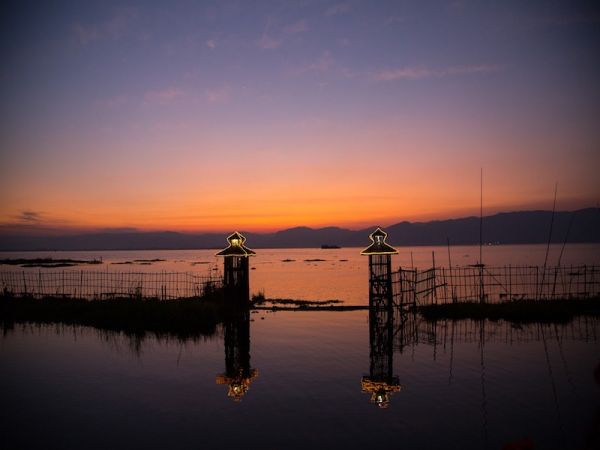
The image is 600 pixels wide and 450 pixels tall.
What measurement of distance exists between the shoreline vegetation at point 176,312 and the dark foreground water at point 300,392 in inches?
56.6

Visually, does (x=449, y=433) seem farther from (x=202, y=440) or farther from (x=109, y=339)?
(x=109, y=339)

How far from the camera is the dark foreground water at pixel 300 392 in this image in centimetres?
761

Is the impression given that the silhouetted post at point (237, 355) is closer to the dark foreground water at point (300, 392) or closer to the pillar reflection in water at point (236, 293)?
the pillar reflection in water at point (236, 293)

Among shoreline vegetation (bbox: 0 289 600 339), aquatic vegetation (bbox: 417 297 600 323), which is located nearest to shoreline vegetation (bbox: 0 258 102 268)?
shoreline vegetation (bbox: 0 289 600 339)

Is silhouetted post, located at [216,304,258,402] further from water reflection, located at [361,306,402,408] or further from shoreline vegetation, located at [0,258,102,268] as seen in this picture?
shoreline vegetation, located at [0,258,102,268]

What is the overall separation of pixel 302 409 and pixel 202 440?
2.13m

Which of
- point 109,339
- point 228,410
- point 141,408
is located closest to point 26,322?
point 109,339

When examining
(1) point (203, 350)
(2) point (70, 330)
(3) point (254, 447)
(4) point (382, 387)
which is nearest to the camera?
(3) point (254, 447)

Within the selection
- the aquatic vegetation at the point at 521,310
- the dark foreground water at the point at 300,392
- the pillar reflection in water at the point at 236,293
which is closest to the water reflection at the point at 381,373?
the dark foreground water at the point at 300,392

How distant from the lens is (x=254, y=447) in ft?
23.7

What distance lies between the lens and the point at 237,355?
13.2 m

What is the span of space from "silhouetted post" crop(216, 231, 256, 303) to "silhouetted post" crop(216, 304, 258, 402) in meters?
0.59

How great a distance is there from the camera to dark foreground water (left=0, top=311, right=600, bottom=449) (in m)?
7.61

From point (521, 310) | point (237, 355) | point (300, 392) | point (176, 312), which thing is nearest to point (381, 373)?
point (300, 392)
